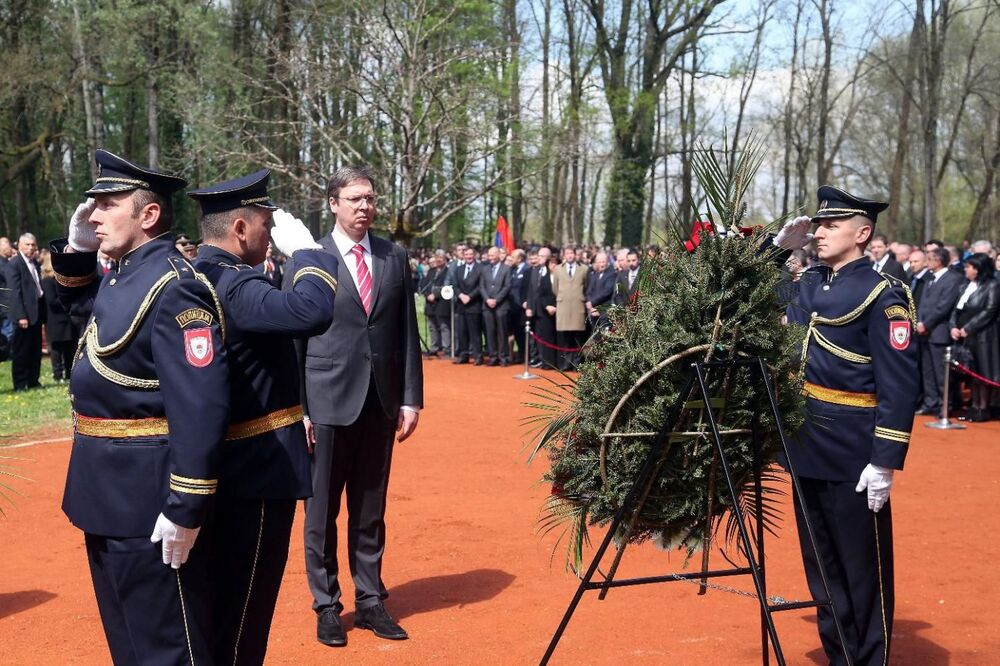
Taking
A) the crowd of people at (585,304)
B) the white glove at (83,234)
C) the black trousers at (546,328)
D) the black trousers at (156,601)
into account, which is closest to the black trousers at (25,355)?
the crowd of people at (585,304)

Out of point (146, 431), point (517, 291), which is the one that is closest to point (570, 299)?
point (517, 291)

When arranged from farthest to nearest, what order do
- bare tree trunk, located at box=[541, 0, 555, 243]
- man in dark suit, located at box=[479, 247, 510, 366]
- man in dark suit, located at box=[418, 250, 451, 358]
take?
bare tree trunk, located at box=[541, 0, 555, 243] → man in dark suit, located at box=[418, 250, 451, 358] → man in dark suit, located at box=[479, 247, 510, 366]

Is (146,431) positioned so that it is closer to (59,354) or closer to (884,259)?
(884,259)

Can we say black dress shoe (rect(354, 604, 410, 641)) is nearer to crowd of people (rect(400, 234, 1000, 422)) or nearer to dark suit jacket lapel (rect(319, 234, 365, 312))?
dark suit jacket lapel (rect(319, 234, 365, 312))

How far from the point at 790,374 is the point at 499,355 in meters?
15.0

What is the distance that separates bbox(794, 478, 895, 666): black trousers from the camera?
4.30 m

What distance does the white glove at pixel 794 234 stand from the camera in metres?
4.10

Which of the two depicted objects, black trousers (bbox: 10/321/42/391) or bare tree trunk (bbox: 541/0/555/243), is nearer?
black trousers (bbox: 10/321/42/391)

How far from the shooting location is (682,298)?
359cm

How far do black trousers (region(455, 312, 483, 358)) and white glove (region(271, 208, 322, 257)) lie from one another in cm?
1519

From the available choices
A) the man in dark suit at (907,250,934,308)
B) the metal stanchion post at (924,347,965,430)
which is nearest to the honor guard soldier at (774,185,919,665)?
the metal stanchion post at (924,347,965,430)

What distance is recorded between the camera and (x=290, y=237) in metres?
3.72

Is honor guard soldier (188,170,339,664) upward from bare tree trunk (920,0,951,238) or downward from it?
downward

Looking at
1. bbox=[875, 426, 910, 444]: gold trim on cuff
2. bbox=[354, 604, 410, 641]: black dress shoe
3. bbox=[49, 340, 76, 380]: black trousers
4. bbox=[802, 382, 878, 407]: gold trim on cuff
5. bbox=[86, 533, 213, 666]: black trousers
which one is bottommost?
bbox=[354, 604, 410, 641]: black dress shoe
